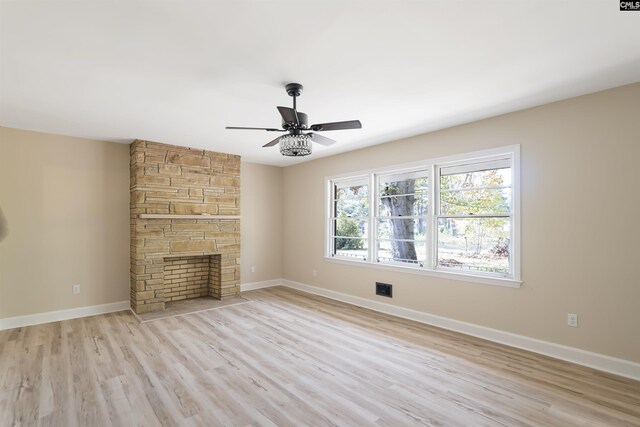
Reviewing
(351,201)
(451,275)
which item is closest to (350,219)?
(351,201)

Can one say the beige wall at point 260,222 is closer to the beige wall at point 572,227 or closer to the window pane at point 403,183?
the window pane at point 403,183

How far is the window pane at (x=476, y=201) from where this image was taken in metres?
3.85

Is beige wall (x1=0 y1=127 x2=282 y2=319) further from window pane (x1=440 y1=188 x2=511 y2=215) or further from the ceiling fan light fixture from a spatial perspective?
window pane (x1=440 y1=188 x2=511 y2=215)

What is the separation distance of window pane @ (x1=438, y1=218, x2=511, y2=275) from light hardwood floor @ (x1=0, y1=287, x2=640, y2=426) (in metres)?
0.88

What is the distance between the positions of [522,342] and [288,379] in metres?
2.54

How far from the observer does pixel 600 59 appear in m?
2.58

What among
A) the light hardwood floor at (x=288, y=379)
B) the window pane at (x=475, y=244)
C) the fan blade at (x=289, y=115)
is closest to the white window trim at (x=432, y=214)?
the window pane at (x=475, y=244)

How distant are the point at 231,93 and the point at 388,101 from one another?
1567mm

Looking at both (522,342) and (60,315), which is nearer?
(522,342)

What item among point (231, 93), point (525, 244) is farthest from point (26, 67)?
point (525, 244)

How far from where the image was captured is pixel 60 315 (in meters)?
4.60

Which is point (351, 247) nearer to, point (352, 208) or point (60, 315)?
point (352, 208)

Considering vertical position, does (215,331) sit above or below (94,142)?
below

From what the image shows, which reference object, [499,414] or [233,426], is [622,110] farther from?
[233,426]
